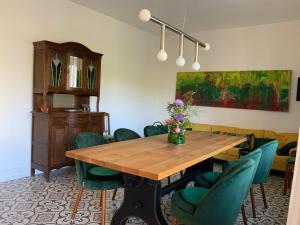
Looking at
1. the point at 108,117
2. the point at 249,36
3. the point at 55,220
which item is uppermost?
the point at 249,36

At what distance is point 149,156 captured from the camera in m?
2.15

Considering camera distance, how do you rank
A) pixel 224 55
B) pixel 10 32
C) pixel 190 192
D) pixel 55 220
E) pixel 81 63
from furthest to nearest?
pixel 224 55 < pixel 81 63 < pixel 10 32 < pixel 55 220 < pixel 190 192

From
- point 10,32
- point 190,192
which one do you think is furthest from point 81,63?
point 190,192

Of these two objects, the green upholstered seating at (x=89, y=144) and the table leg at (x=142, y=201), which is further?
the green upholstered seating at (x=89, y=144)

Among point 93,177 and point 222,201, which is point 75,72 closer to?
point 93,177

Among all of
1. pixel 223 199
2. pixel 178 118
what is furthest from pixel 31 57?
pixel 223 199

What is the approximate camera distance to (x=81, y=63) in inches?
169

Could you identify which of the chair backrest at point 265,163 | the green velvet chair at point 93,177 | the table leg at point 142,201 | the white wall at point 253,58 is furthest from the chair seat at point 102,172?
the white wall at point 253,58

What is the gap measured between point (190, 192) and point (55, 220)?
1.43 metres

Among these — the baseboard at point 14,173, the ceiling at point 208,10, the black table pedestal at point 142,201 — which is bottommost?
the baseboard at point 14,173

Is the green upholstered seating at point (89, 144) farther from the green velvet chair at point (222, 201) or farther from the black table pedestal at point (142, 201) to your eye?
the green velvet chair at point (222, 201)

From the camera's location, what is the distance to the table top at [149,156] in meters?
1.80

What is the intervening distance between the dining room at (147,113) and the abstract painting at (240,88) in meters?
0.02

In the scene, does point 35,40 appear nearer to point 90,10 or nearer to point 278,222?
point 90,10
